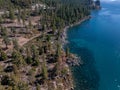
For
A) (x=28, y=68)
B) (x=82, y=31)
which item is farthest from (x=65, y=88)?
(x=82, y=31)

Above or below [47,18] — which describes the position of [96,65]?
below

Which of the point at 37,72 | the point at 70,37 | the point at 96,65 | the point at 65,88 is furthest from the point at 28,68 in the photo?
the point at 70,37

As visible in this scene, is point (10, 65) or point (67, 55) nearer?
point (10, 65)

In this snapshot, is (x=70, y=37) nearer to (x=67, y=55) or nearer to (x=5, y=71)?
(x=67, y=55)

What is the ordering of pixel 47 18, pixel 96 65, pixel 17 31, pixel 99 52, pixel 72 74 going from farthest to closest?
1. pixel 47 18
2. pixel 17 31
3. pixel 99 52
4. pixel 96 65
5. pixel 72 74

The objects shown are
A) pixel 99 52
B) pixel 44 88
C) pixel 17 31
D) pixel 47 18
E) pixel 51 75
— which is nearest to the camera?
pixel 44 88

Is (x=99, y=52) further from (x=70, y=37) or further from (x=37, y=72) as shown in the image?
(x=37, y=72)
